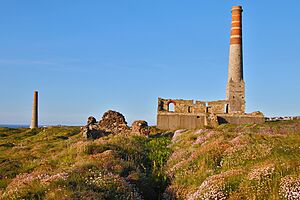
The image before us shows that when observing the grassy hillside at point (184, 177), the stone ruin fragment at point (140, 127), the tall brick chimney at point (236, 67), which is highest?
the tall brick chimney at point (236, 67)

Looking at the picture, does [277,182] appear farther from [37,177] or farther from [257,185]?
[37,177]

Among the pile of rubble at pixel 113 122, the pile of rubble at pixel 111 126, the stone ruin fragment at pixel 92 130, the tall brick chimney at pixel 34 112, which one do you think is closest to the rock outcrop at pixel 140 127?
the pile of rubble at pixel 111 126

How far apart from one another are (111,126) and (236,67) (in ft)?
120

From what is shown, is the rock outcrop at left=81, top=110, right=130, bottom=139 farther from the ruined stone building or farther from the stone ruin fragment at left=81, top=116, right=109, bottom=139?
the ruined stone building

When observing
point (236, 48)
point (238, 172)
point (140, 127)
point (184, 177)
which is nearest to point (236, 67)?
point (236, 48)

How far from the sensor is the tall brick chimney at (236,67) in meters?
66.1

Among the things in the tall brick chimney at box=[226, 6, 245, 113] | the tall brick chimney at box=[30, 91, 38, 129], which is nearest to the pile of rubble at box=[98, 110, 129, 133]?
the tall brick chimney at box=[226, 6, 245, 113]

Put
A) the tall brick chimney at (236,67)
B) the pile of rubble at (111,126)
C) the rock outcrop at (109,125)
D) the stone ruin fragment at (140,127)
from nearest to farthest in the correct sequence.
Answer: the stone ruin fragment at (140,127), the pile of rubble at (111,126), the rock outcrop at (109,125), the tall brick chimney at (236,67)

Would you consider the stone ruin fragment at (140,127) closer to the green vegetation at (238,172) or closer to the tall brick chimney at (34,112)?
the green vegetation at (238,172)

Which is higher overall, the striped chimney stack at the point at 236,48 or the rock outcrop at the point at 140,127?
the striped chimney stack at the point at 236,48

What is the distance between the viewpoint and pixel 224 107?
60.2 meters

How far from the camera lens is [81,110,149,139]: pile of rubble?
118 feet

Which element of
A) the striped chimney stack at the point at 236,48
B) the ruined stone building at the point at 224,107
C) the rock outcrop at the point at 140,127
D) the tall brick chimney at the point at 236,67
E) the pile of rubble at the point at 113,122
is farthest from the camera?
the striped chimney stack at the point at 236,48

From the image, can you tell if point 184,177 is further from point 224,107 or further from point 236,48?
Answer: point 236,48
